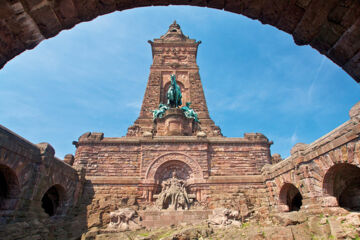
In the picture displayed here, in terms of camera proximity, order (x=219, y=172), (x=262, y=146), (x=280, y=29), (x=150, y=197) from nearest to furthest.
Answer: (x=280, y=29), (x=150, y=197), (x=219, y=172), (x=262, y=146)

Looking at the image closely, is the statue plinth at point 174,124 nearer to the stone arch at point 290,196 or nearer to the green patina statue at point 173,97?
the green patina statue at point 173,97

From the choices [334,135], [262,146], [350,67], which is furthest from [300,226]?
[262,146]

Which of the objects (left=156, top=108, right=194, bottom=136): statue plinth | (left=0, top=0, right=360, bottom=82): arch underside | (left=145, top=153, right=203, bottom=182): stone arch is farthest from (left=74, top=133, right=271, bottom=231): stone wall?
(left=0, top=0, right=360, bottom=82): arch underside

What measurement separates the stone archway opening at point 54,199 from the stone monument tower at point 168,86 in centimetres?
738

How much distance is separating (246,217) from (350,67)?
1096 centimetres

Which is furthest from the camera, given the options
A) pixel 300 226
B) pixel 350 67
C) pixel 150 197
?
pixel 150 197

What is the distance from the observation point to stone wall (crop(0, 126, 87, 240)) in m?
7.18

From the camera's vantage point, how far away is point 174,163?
1420 cm

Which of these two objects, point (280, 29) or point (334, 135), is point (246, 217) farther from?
point (280, 29)

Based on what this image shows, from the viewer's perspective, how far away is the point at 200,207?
38.5ft

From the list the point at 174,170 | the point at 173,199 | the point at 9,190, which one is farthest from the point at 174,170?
the point at 9,190

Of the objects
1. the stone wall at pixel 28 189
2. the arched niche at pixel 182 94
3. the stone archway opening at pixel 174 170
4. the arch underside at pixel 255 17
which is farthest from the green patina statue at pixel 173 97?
the arch underside at pixel 255 17

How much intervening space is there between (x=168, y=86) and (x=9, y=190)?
19.7m

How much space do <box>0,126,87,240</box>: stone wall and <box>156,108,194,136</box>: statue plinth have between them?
805 centimetres
